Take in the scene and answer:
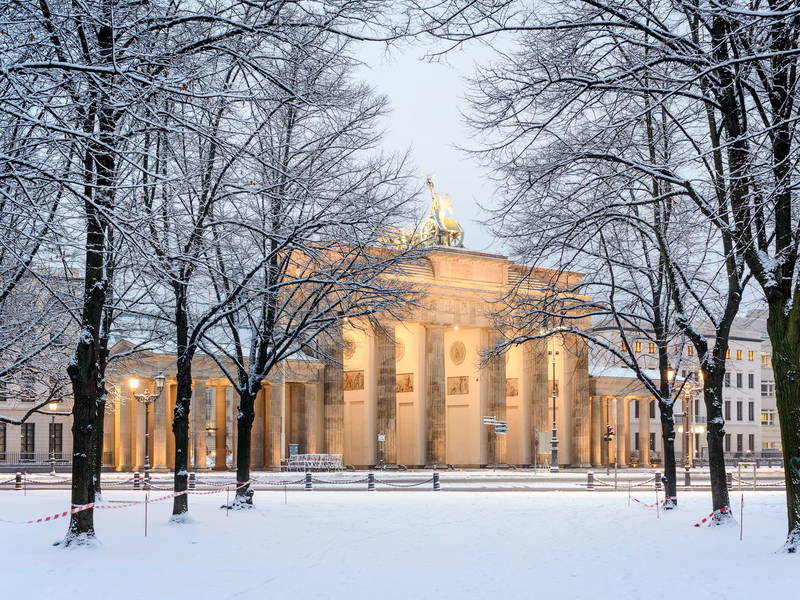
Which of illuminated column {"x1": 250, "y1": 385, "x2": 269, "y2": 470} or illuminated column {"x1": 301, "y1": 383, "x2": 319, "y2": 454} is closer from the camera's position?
illuminated column {"x1": 250, "y1": 385, "x2": 269, "y2": 470}

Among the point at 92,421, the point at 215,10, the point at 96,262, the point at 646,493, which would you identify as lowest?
the point at 646,493

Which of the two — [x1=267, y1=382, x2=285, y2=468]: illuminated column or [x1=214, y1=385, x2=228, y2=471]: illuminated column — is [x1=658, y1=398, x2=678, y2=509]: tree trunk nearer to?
[x1=267, y1=382, x2=285, y2=468]: illuminated column

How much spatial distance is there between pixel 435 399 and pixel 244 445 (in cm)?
4190

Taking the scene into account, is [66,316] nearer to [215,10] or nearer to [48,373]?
[48,373]

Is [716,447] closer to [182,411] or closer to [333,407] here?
[182,411]

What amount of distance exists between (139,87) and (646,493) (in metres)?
34.5

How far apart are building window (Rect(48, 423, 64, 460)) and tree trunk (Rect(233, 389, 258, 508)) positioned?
53.0 meters

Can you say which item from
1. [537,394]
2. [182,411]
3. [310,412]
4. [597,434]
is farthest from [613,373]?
[182,411]

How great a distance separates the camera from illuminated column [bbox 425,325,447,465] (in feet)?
237

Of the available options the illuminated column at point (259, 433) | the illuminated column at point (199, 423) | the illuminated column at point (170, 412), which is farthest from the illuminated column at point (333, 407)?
the illuminated column at point (170, 412)

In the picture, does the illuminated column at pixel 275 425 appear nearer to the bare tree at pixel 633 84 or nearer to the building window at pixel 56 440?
the building window at pixel 56 440

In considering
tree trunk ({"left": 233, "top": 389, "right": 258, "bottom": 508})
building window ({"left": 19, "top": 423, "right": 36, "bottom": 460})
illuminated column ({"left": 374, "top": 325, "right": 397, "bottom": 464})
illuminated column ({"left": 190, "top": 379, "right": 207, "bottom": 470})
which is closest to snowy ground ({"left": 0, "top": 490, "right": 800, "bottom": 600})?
tree trunk ({"left": 233, "top": 389, "right": 258, "bottom": 508})

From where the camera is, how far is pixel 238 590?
51.4 feet

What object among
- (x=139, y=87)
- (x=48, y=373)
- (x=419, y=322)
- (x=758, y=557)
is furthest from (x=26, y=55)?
(x=419, y=322)
